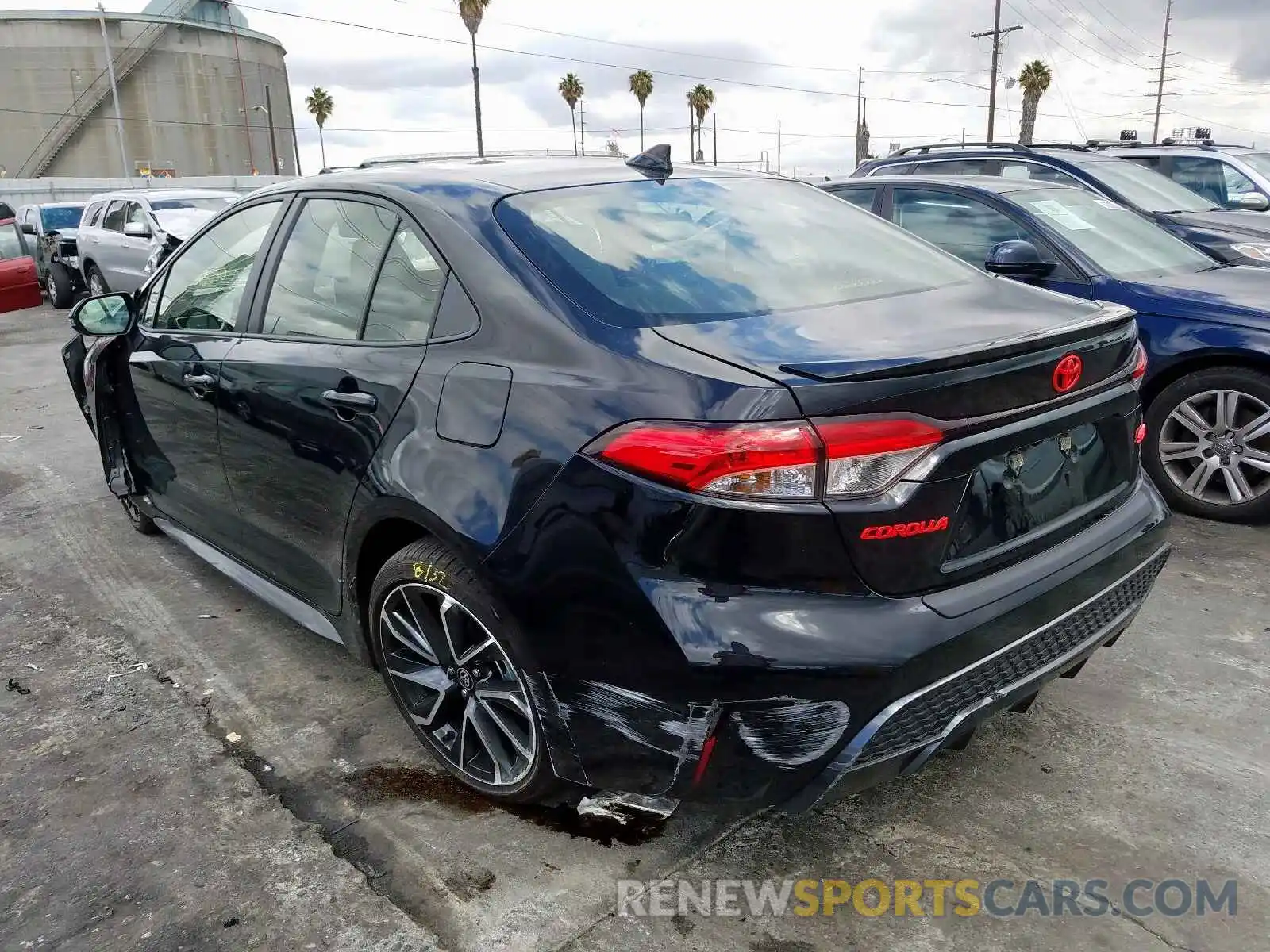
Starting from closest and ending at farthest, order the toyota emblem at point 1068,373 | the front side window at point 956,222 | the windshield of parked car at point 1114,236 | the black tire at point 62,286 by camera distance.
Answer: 1. the toyota emblem at point 1068,373
2. the windshield of parked car at point 1114,236
3. the front side window at point 956,222
4. the black tire at point 62,286

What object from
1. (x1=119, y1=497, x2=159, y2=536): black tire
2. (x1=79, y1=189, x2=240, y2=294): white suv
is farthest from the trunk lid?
(x1=79, y1=189, x2=240, y2=294): white suv

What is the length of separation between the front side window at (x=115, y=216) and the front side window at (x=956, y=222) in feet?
38.5

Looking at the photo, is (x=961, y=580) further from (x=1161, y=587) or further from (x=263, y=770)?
(x=1161, y=587)

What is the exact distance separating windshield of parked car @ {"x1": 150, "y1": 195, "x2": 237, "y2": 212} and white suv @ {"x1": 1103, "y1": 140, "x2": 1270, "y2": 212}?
11.4 m

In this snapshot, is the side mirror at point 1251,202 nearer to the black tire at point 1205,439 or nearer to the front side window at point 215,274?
the black tire at point 1205,439

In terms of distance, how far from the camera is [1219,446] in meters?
4.59

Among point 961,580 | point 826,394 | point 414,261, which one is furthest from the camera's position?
point 414,261

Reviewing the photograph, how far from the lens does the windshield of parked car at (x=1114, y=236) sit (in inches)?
201

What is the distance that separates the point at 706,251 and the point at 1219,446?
130 inches

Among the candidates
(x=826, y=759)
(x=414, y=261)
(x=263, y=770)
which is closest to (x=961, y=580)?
(x=826, y=759)

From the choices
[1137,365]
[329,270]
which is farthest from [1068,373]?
[329,270]

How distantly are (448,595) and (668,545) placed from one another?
71 centimetres

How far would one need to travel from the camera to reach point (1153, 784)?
8.73 ft

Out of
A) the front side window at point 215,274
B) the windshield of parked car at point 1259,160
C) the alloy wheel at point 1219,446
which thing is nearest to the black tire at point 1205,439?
the alloy wheel at point 1219,446
